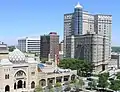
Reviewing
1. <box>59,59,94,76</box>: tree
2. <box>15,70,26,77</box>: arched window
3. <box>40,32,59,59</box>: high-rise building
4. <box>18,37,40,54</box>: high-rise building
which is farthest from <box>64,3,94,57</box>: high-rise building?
<box>15,70,26,77</box>: arched window

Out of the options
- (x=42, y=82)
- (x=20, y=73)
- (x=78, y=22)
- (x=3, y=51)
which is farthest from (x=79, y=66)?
(x=78, y=22)

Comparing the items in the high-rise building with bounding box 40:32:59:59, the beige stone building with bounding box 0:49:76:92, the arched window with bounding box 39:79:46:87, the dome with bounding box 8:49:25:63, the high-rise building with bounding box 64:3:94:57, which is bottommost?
the arched window with bounding box 39:79:46:87

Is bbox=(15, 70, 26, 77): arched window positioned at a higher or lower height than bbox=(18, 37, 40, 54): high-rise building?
lower

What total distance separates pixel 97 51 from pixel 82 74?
16691 millimetres

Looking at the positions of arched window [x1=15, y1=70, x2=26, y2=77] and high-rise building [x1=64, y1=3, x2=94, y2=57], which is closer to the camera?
arched window [x1=15, y1=70, x2=26, y2=77]

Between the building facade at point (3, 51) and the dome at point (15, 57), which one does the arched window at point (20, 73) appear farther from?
the building facade at point (3, 51)

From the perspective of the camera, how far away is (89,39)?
98688 mm

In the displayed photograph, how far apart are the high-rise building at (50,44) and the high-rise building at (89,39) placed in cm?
440

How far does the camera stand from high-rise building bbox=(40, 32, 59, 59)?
11575 centimetres

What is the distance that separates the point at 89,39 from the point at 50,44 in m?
22.5

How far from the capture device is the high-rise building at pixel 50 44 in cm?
11575

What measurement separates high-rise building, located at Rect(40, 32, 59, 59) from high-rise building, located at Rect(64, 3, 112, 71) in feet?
14.4

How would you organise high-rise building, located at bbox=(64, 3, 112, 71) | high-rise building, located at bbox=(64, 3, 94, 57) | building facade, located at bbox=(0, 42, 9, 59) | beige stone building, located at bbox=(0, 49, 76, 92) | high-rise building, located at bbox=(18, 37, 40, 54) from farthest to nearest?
high-rise building, located at bbox=(18, 37, 40, 54) → high-rise building, located at bbox=(64, 3, 94, 57) → high-rise building, located at bbox=(64, 3, 112, 71) → building facade, located at bbox=(0, 42, 9, 59) → beige stone building, located at bbox=(0, 49, 76, 92)

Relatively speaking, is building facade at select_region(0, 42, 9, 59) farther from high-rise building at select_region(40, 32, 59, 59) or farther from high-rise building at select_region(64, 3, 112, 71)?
high-rise building at select_region(40, 32, 59, 59)
